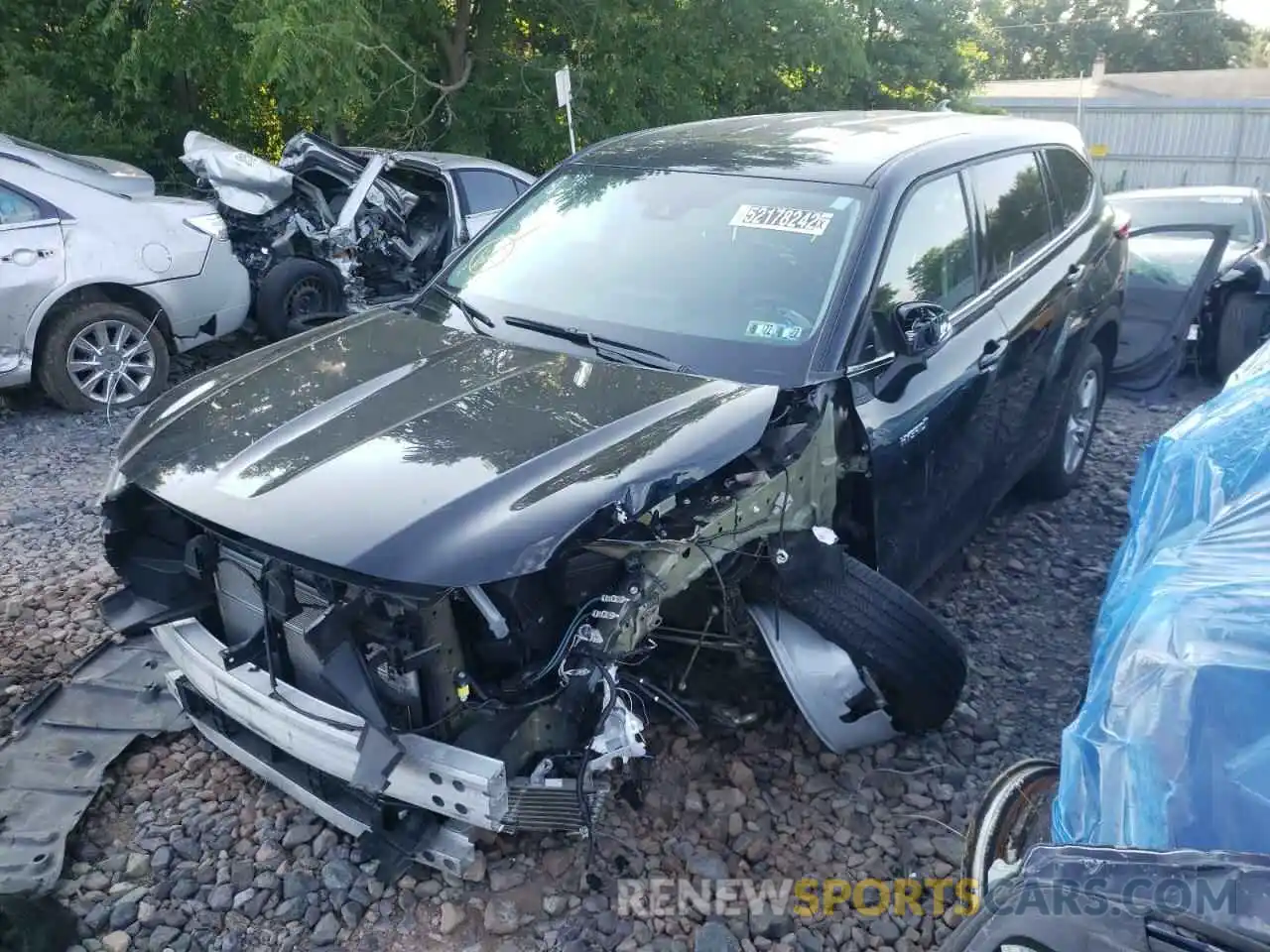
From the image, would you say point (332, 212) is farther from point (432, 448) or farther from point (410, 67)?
point (432, 448)

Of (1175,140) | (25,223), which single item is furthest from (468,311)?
(1175,140)

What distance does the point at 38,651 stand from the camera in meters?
3.66

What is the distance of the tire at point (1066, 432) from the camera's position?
467cm

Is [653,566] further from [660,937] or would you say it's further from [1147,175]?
[1147,175]

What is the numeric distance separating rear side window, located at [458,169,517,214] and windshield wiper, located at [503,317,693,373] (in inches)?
191

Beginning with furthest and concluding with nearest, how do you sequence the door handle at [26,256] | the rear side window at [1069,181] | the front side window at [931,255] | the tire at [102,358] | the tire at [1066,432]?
the tire at [102,358], the door handle at [26,256], the tire at [1066,432], the rear side window at [1069,181], the front side window at [931,255]

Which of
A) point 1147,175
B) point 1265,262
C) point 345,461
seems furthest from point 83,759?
point 1147,175

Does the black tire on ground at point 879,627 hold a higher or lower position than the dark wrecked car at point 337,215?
lower

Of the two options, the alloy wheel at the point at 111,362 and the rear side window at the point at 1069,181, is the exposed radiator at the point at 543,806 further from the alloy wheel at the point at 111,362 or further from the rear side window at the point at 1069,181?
the alloy wheel at the point at 111,362

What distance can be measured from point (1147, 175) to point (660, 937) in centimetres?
2102

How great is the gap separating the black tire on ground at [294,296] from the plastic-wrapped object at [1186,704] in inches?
240

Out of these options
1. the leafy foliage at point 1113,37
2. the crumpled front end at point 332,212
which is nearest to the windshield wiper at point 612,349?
the crumpled front end at point 332,212

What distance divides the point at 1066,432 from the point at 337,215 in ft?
18.3

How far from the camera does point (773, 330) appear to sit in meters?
3.05
